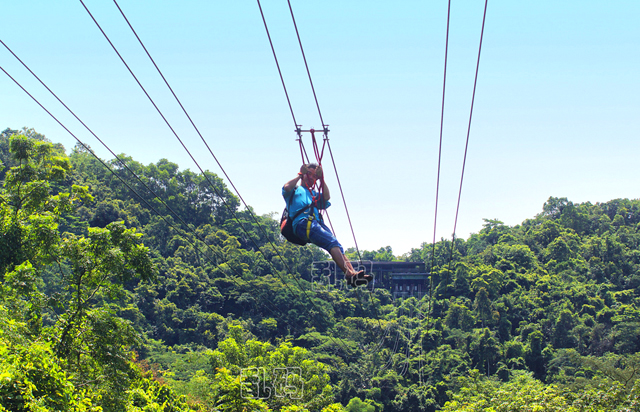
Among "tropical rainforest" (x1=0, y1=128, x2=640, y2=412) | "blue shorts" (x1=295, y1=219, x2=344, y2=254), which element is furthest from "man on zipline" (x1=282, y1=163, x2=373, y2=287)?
"tropical rainforest" (x1=0, y1=128, x2=640, y2=412)

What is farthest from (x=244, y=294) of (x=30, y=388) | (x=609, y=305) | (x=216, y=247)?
(x=30, y=388)

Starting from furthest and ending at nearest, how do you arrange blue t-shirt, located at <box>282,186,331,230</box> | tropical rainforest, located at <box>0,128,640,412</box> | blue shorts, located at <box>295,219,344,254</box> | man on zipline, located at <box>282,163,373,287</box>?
tropical rainforest, located at <box>0,128,640,412</box>, blue t-shirt, located at <box>282,186,331,230</box>, blue shorts, located at <box>295,219,344,254</box>, man on zipline, located at <box>282,163,373,287</box>

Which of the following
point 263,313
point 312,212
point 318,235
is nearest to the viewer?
point 318,235

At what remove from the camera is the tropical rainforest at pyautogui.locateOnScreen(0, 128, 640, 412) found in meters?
11.0

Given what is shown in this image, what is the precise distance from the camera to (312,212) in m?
6.80

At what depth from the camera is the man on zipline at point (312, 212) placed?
6492 millimetres

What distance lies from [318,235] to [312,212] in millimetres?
332

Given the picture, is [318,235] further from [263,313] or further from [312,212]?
[263,313]

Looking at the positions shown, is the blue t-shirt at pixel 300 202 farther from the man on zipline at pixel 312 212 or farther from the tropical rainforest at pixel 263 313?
the tropical rainforest at pixel 263 313

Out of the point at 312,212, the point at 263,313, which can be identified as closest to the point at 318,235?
the point at 312,212

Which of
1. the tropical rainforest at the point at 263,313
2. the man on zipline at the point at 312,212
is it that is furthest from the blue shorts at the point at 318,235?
the tropical rainforest at the point at 263,313

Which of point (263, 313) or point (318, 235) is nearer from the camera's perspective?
point (318, 235)

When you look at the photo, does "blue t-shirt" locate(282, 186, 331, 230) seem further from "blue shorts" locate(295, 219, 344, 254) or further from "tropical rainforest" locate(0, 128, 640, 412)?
"tropical rainforest" locate(0, 128, 640, 412)

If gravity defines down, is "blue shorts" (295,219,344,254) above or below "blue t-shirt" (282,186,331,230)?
below
